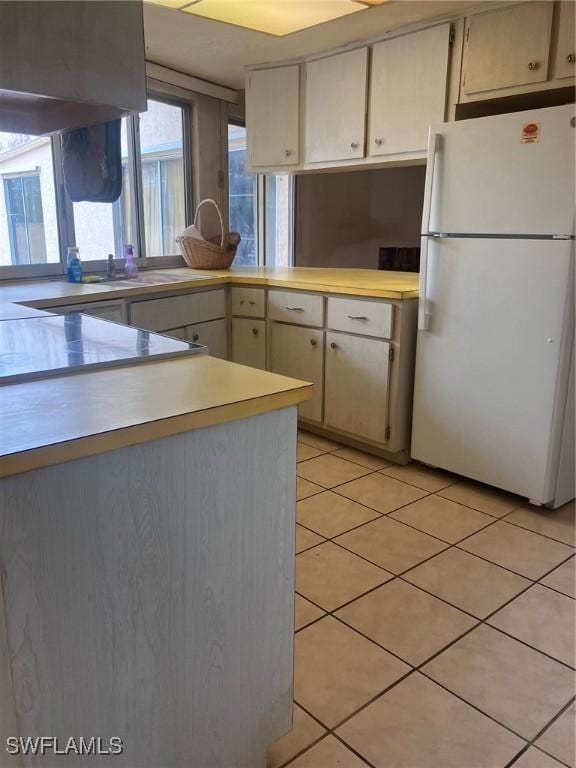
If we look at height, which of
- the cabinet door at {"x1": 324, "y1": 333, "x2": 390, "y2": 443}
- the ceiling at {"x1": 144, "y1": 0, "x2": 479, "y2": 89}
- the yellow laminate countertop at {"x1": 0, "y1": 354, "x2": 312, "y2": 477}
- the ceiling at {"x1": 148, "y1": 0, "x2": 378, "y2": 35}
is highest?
the ceiling at {"x1": 144, "y1": 0, "x2": 479, "y2": 89}

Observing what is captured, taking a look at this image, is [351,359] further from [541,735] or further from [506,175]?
[541,735]

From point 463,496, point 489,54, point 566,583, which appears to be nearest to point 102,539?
point 566,583

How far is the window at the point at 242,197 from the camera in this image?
14.5 feet

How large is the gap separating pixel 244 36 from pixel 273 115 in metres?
0.58

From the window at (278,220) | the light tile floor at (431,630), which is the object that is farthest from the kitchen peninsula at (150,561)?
the window at (278,220)

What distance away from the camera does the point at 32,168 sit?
315cm

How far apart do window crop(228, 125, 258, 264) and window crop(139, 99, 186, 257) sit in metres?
0.47

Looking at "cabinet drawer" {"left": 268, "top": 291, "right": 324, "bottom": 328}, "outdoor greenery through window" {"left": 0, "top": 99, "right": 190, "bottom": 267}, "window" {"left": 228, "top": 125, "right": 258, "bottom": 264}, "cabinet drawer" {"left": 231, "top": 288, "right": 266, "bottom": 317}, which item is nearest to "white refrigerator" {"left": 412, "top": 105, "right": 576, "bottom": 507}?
"cabinet drawer" {"left": 268, "top": 291, "right": 324, "bottom": 328}

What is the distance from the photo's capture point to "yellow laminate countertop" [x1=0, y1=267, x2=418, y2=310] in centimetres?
262

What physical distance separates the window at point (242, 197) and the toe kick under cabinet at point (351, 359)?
1.44m

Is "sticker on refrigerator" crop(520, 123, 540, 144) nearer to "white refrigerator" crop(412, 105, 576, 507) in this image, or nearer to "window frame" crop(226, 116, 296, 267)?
"white refrigerator" crop(412, 105, 576, 507)

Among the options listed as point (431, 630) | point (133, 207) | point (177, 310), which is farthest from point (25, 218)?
point (431, 630)

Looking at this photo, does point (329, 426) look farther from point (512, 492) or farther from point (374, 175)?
point (374, 175)

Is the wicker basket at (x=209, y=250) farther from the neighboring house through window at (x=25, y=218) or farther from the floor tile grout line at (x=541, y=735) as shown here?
the floor tile grout line at (x=541, y=735)
